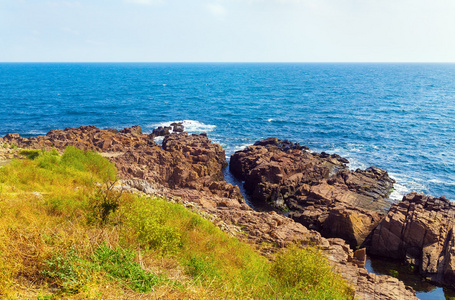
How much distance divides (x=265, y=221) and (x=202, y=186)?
495 inches

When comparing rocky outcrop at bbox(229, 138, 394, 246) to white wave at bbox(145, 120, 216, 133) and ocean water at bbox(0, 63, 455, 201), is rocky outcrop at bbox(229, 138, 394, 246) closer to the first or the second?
ocean water at bbox(0, 63, 455, 201)

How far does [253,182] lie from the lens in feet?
146

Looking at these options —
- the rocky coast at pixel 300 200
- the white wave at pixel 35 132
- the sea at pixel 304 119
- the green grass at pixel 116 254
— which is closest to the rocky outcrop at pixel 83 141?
the rocky coast at pixel 300 200

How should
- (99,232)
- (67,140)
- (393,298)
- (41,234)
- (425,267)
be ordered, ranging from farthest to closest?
(67,140) < (425,267) < (393,298) < (99,232) < (41,234)

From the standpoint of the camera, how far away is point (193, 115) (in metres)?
89.4

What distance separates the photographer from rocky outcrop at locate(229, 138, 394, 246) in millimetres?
32531

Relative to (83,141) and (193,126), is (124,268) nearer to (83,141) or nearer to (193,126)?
(83,141)

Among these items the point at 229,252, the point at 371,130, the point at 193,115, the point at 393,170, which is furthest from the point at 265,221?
the point at 193,115

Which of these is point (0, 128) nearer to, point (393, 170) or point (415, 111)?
point (393, 170)

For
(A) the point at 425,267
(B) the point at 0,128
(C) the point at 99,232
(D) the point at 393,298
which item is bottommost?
(A) the point at 425,267

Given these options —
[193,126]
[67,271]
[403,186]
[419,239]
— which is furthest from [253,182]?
[193,126]

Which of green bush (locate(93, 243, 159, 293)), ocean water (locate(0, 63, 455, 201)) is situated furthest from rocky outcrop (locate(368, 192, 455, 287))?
green bush (locate(93, 243, 159, 293))

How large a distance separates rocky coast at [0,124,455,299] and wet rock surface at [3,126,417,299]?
4.6 inches

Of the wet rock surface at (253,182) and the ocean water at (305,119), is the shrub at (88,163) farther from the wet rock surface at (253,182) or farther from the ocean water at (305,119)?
the ocean water at (305,119)
